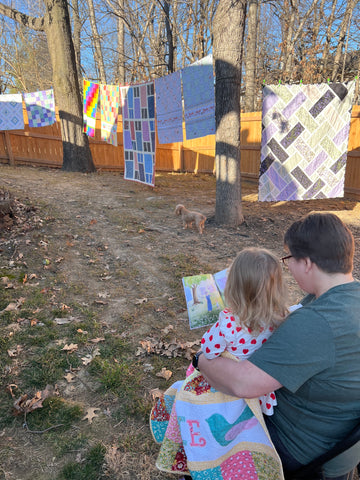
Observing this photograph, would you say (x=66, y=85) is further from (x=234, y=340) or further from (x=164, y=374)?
(x=234, y=340)

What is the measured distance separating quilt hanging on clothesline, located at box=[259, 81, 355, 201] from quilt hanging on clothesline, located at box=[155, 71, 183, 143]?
1.74 metres

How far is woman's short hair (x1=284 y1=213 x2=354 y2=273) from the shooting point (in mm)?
1349

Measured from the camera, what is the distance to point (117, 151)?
39.6ft

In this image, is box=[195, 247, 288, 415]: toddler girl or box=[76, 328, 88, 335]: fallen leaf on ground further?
box=[76, 328, 88, 335]: fallen leaf on ground

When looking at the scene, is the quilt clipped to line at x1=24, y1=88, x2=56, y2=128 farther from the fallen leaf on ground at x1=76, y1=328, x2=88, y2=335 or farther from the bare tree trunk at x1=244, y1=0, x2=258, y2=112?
the fallen leaf on ground at x1=76, y1=328, x2=88, y2=335

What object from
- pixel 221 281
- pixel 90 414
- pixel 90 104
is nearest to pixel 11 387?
pixel 90 414

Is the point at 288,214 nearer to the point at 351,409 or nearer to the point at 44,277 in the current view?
the point at 44,277

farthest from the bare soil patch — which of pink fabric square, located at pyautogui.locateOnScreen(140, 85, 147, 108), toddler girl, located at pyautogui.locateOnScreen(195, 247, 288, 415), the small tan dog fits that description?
pink fabric square, located at pyautogui.locateOnScreen(140, 85, 147, 108)

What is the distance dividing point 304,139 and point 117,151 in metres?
7.43

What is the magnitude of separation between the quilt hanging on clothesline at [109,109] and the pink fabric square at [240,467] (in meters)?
8.68

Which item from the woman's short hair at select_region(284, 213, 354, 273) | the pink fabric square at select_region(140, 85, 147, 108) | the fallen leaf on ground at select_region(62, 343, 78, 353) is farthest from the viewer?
the pink fabric square at select_region(140, 85, 147, 108)

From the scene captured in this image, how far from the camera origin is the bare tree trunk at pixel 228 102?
17.4 feet

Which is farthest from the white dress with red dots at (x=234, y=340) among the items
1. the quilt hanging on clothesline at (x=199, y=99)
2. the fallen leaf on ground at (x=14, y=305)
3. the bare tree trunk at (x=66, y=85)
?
the bare tree trunk at (x=66, y=85)

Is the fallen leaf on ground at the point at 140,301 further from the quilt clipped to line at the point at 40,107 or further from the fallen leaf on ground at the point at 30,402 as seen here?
the quilt clipped to line at the point at 40,107
